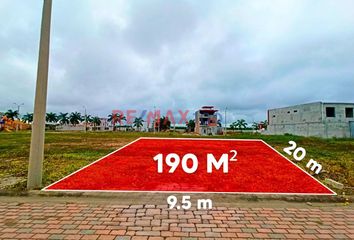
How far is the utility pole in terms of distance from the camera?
4.89 m

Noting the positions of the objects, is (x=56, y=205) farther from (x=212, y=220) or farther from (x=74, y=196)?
(x=212, y=220)

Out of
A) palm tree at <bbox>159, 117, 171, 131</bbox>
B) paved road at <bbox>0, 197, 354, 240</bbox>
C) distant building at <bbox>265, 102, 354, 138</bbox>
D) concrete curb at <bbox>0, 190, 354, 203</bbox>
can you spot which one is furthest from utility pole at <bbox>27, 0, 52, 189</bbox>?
palm tree at <bbox>159, 117, 171, 131</bbox>

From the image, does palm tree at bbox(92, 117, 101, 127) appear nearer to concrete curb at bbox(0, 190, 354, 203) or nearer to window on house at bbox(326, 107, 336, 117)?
window on house at bbox(326, 107, 336, 117)

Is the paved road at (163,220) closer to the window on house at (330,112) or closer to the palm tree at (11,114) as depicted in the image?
the window on house at (330,112)

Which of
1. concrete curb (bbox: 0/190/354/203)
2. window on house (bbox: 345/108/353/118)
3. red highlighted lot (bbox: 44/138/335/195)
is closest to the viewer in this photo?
concrete curb (bbox: 0/190/354/203)

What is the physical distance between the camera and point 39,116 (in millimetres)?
4891

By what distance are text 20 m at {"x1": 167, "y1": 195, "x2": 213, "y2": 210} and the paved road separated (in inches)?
6.0

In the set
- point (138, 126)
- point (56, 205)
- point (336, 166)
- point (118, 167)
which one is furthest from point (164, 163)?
point (138, 126)

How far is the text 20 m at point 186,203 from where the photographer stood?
4149 mm

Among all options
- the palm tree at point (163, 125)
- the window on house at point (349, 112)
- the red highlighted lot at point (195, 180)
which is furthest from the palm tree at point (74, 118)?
the red highlighted lot at point (195, 180)

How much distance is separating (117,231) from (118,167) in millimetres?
4236

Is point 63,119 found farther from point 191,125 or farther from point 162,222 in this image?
point 162,222

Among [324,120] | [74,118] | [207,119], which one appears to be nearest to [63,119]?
[74,118]

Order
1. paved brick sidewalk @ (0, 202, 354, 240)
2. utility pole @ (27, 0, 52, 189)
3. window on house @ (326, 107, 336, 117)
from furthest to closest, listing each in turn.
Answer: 1. window on house @ (326, 107, 336, 117)
2. utility pole @ (27, 0, 52, 189)
3. paved brick sidewalk @ (0, 202, 354, 240)
